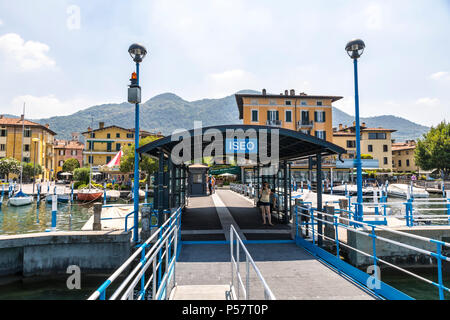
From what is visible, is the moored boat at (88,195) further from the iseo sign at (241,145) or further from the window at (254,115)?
the iseo sign at (241,145)

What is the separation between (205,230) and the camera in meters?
10.0

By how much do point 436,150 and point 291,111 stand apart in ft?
90.1

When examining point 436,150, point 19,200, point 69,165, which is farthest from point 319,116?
point 69,165

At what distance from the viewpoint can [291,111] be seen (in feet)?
153

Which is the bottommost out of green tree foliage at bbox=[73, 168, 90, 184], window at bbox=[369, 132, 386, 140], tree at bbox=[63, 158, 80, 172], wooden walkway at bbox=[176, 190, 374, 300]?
wooden walkway at bbox=[176, 190, 374, 300]

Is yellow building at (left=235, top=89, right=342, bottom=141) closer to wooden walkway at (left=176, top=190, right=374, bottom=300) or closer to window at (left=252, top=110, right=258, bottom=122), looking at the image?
window at (left=252, top=110, right=258, bottom=122)

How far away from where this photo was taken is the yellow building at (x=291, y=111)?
45159 mm

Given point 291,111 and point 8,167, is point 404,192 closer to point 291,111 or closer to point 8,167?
point 291,111

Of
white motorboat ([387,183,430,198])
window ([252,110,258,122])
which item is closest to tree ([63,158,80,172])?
window ([252,110,258,122])

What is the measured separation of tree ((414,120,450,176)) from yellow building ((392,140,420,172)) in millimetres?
15328

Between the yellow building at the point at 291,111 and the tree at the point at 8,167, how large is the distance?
41.8 m

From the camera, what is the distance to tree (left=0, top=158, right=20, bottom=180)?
47812 millimetres
